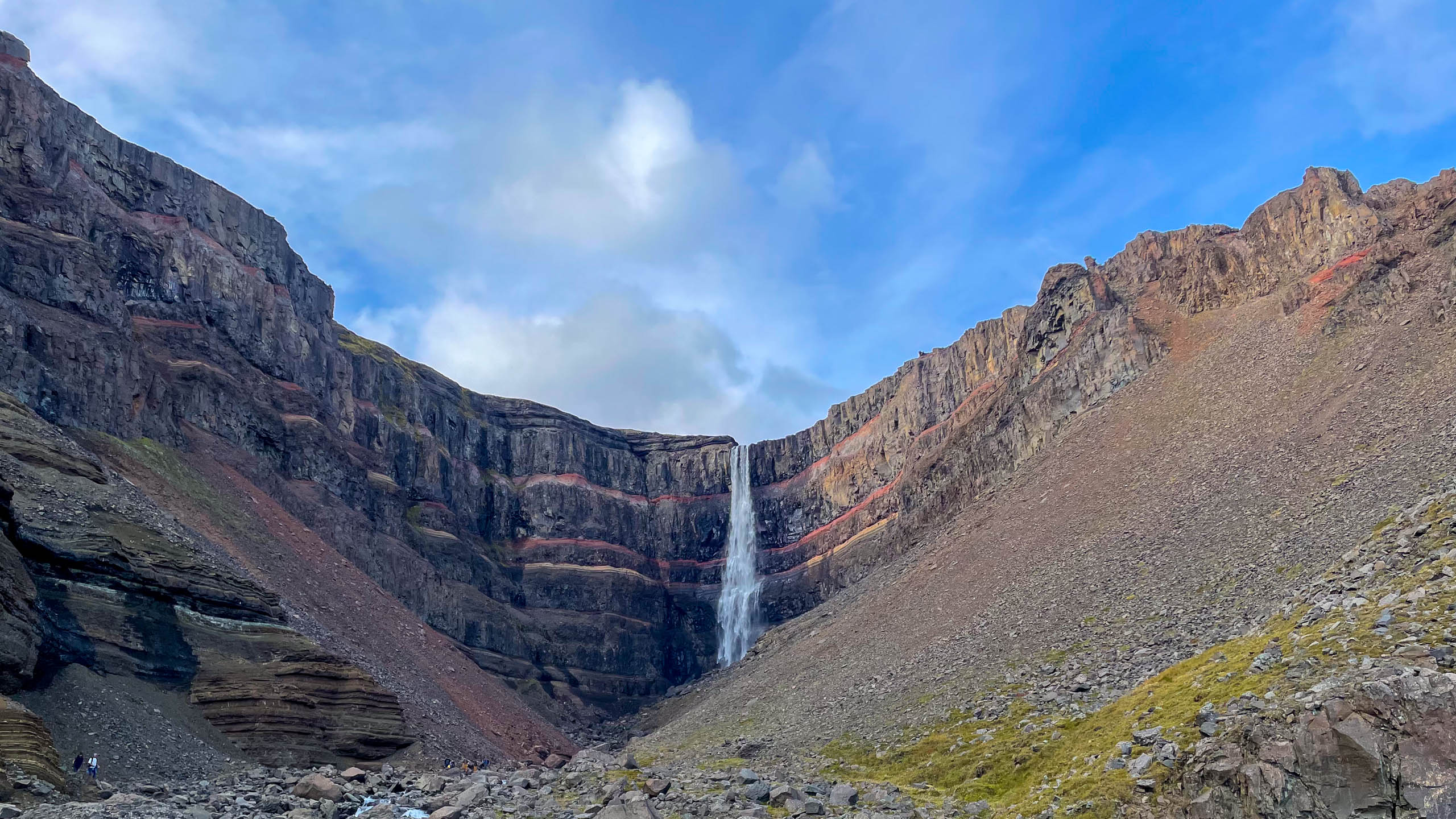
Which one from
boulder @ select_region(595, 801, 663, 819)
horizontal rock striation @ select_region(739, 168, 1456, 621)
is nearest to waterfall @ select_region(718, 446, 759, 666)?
horizontal rock striation @ select_region(739, 168, 1456, 621)

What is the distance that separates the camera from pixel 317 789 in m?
28.1

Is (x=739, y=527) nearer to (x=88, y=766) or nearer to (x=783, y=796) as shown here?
(x=783, y=796)

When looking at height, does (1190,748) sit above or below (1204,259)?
below

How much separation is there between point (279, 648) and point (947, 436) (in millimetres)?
59432

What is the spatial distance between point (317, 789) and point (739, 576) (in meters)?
74.5

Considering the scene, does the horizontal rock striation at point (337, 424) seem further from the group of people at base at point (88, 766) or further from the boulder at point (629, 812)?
the boulder at point (629, 812)

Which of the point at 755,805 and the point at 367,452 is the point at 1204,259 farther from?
the point at 367,452

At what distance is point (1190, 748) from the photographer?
20766mm

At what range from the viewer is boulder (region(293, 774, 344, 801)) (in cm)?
2798

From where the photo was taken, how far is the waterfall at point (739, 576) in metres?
93.2

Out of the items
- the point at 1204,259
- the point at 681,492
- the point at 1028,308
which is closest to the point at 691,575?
the point at 681,492

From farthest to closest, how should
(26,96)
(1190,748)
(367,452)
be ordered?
(367,452)
(26,96)
(1190,748)

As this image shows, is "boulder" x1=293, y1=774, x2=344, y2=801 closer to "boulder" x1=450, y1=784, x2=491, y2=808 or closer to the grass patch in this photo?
"boulder" x1=450, y1=784, x2=491, y2=808

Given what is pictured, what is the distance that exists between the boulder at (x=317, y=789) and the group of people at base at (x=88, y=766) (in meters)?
5.58
